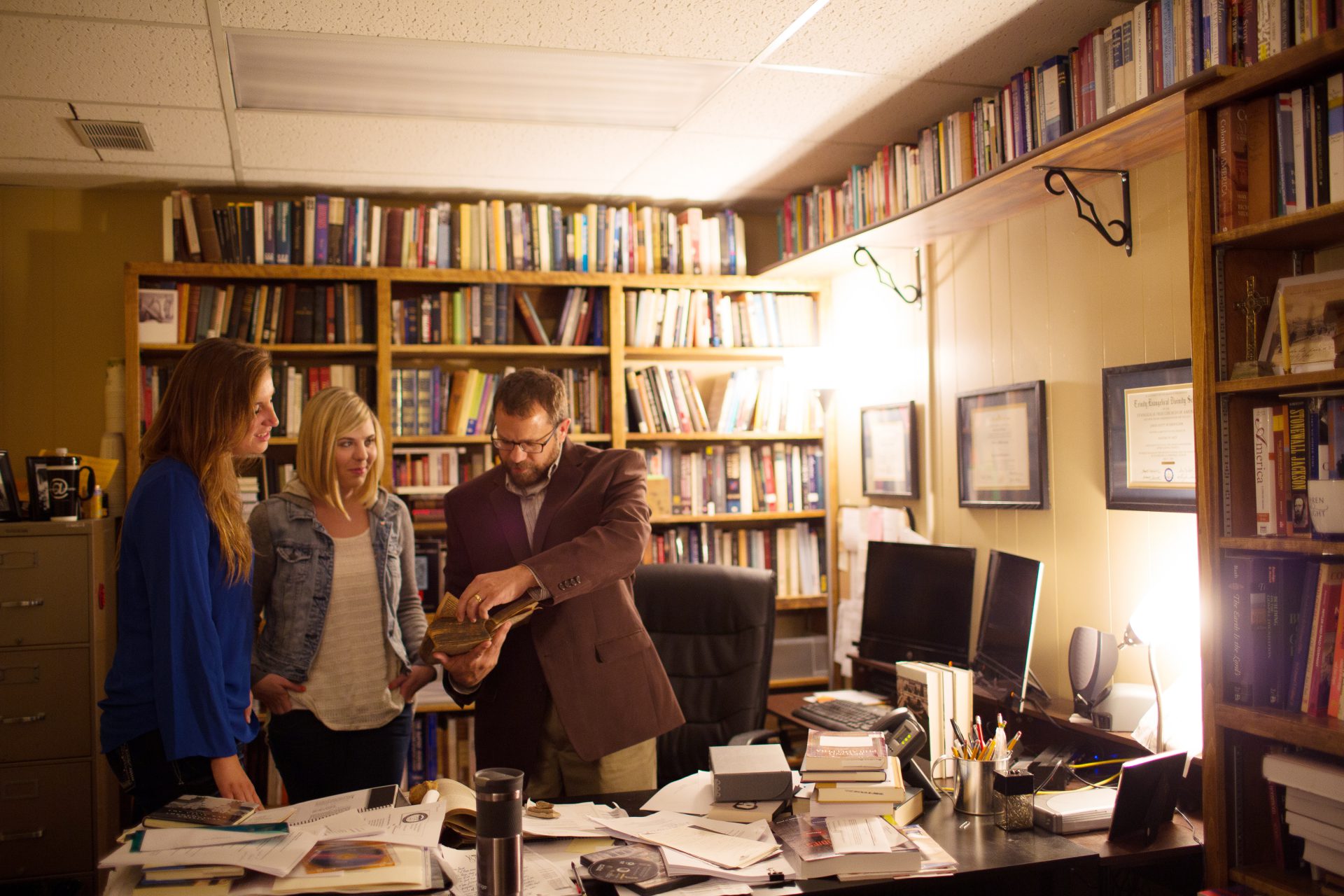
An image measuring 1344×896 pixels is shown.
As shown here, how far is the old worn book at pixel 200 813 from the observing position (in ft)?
5.25

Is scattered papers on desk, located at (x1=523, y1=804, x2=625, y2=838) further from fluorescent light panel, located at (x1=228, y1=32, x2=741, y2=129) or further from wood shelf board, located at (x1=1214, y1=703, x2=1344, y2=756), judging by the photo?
fluorescent light panel, located at (x1=228, y1=32, x2=741, y2=129)

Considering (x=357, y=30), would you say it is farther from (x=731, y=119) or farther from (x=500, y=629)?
(x=500, y=629)

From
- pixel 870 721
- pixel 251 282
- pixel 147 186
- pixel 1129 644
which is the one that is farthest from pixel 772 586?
pixel 147 186

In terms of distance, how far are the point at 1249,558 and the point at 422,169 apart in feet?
9.66

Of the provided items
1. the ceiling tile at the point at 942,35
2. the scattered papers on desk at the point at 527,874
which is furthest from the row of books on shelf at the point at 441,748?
the ceiling tile at the point at 942,35

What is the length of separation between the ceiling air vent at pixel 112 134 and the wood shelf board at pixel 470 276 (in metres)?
0.43

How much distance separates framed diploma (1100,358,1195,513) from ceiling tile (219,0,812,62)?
48.6 inches

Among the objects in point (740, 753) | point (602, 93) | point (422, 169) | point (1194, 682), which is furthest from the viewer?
point (422, 169)

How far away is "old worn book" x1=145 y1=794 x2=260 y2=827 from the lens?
160 cm

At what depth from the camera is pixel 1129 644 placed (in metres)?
2.31

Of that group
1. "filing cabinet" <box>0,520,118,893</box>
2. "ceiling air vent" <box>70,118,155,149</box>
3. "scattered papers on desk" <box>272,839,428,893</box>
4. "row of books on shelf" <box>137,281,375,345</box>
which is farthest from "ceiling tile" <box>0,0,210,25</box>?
"scattered papers on desk" <box>272,839,428,893</box>

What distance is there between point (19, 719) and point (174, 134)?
1.93 meters

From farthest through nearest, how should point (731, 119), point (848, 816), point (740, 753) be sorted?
point (731, 119), point (740, 753), point (848, 816)

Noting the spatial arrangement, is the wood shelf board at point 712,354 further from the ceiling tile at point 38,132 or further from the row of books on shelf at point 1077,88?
the ceiling tile at point 38,132
